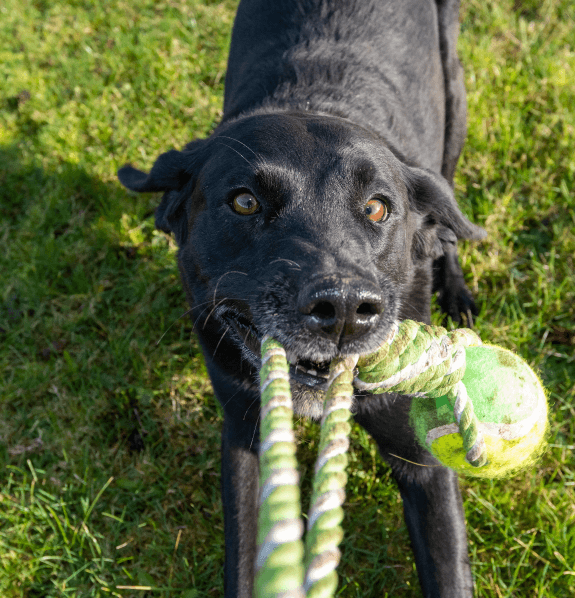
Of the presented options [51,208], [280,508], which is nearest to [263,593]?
[280,508]

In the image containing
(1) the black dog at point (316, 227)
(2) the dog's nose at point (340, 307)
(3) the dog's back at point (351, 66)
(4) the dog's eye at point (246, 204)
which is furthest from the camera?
(3) the dog's back at point (351, 66)

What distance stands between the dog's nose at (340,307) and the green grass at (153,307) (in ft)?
4.60

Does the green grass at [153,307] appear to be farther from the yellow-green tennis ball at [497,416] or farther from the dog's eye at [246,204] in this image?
the dog's eye at [246,204]

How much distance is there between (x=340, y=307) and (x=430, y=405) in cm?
59

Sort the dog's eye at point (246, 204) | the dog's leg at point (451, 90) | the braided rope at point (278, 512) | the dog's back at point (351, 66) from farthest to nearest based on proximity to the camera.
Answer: the dog's leg at point (451, 90), the dog's back at point (351, 66), the dog's eye at point (246, 204), the braided rope at point (278, 512)

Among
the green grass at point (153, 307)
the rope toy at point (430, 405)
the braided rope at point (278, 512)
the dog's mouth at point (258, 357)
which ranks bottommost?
the green grass at point (153, 307)

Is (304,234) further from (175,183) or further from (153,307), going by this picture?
(153,307)

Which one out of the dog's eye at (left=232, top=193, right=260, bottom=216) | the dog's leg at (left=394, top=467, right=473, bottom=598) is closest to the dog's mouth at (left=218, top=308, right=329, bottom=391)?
the dog's eye at (left=232, top=193, right=260, bottom=216)

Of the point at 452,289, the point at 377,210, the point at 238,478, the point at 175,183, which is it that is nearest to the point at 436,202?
the point at 377,210

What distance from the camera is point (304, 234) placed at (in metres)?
1.79

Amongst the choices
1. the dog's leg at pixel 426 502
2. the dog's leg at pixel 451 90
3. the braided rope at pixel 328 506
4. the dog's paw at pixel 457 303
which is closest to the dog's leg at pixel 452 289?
the dog's paw at pixel 457 303

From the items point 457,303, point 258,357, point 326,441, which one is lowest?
point 457,303

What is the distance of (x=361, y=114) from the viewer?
2.76m

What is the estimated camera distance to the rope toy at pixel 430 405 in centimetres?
92
